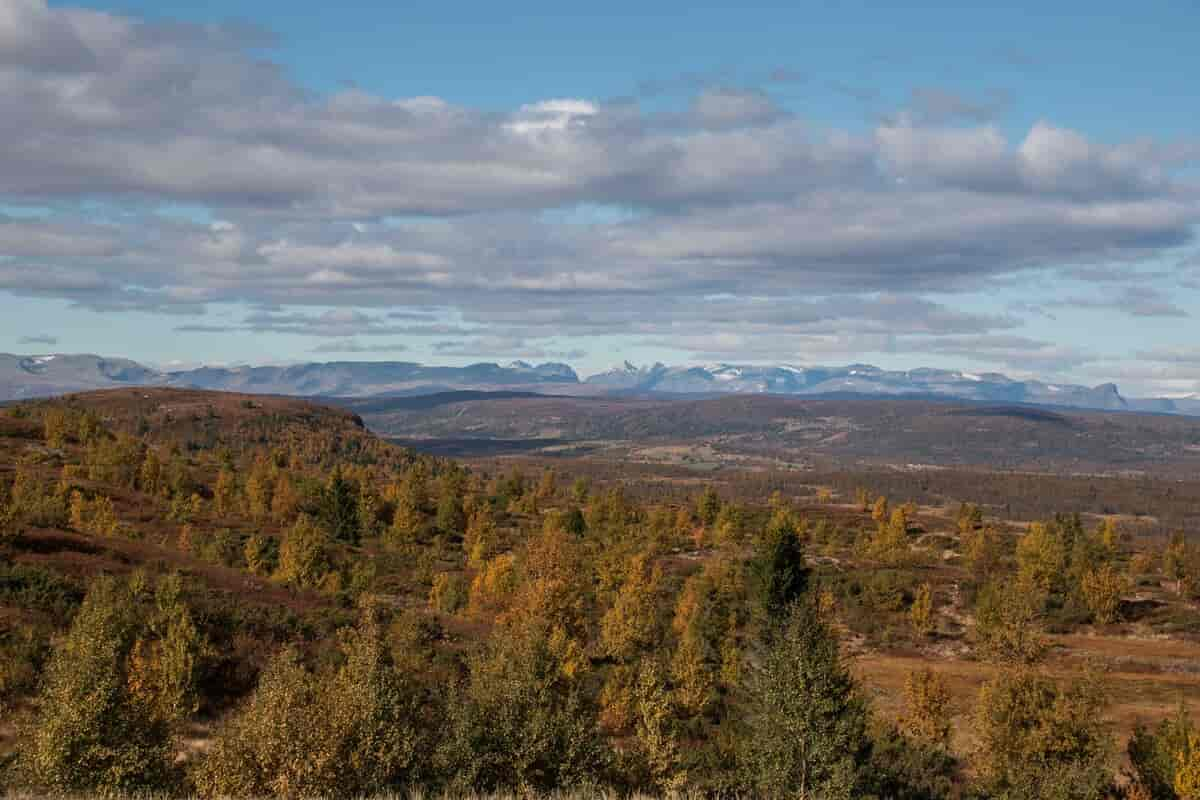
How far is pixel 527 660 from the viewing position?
129 feet

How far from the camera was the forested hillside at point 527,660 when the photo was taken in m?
28.7

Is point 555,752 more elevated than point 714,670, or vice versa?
point 555,752

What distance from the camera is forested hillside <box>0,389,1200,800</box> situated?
28.7m

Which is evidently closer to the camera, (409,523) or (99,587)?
(99,587)

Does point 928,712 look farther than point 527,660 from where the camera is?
Yes

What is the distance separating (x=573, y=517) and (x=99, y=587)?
83590 millimetres

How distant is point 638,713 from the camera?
47688mm

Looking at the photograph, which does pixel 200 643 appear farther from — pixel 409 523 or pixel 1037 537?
pixel 1037 537

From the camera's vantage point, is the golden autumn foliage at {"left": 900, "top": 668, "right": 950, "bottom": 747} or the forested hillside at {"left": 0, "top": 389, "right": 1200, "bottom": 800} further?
the golden autumn foliage at {"left": 900, "top": 668, "right": 950, "bottom": 747}

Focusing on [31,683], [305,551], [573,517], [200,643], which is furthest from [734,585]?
[31,683]

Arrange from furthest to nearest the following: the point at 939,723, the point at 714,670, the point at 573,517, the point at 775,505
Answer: the point at 775,505, the point at 573,517, the point at 714,670, the point at 939,723

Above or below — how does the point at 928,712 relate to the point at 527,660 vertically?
below

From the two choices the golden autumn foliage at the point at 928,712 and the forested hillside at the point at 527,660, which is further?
the golden autumn foliage at the point at 928,712

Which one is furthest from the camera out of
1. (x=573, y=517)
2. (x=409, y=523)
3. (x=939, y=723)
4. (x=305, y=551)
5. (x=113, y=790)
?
(x=573, y=517)
